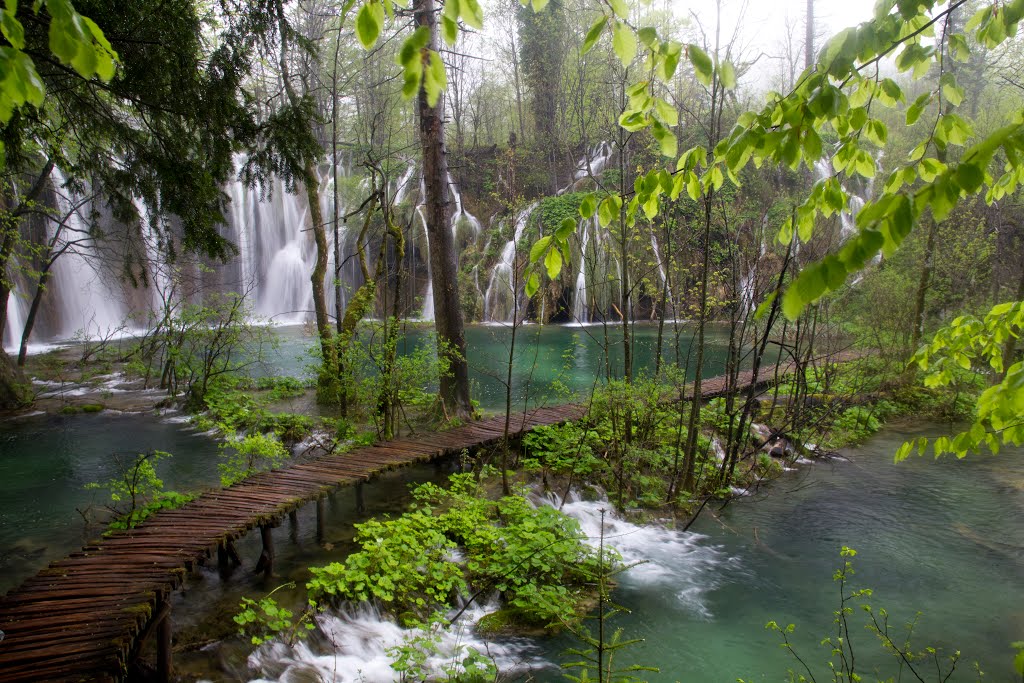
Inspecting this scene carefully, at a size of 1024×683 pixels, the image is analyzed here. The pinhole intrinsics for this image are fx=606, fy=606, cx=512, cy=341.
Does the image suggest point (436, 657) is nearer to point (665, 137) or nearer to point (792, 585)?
point (792, 585)

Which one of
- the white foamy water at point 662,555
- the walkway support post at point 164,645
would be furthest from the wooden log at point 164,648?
the white foamy water at point 662,555

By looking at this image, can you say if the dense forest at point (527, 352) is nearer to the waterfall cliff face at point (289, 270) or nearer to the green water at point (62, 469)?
the green water at point (62, 469)

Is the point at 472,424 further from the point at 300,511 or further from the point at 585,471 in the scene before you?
the point at 300,511

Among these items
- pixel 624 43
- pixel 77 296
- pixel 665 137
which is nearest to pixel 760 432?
pixel 665 137

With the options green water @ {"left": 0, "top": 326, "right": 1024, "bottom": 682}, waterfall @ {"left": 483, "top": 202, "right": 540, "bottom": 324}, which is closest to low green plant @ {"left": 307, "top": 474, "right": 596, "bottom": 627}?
green water @ {"left": 0, "top": 326, "right": 1024, "bottom": 682}

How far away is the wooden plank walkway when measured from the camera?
10.5ft

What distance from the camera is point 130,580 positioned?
13.0ft

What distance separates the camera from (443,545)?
534 centimetres

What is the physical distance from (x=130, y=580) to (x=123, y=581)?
0.04 m

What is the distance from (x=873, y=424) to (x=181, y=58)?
11269mm

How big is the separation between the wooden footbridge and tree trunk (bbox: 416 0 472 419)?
7.60ft

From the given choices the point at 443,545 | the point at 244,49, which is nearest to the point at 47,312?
the point at 244,49

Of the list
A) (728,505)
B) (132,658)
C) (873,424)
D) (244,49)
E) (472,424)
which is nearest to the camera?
(132,658)

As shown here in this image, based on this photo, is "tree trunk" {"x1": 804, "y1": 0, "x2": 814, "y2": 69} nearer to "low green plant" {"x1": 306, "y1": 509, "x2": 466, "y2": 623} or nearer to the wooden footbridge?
the wooden footbridge
